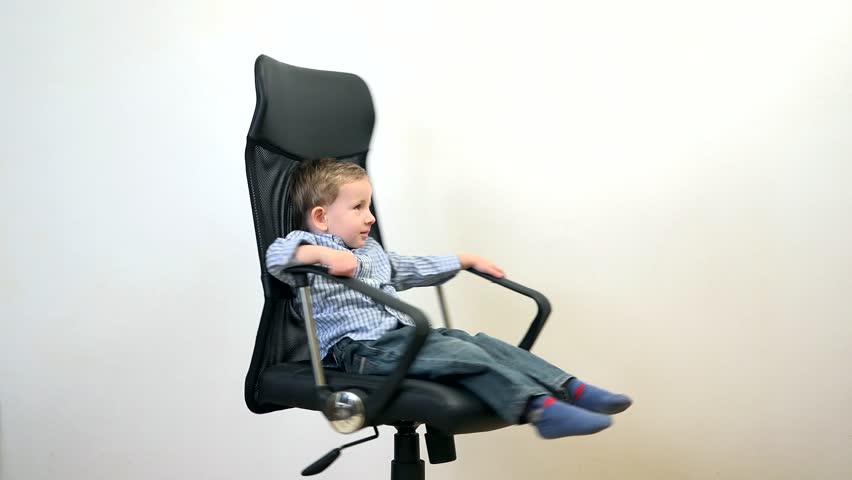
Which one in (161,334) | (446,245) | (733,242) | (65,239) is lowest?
(161,334)

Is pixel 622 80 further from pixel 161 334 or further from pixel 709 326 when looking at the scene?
pixel 161 334

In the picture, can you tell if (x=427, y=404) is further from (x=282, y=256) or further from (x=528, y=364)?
(x=282, y=256)

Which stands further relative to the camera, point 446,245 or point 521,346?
point 446,245

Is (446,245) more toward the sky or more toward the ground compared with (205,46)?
more toward the ground

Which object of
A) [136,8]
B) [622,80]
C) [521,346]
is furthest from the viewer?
[136,8]

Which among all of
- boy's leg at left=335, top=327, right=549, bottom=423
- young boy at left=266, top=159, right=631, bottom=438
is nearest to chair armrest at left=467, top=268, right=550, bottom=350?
young boy at left=266, top=159, right=631, bottom=438

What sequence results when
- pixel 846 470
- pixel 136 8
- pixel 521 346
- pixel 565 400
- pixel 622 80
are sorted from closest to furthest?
1. pixel 565 400
2. pixel 521 346
3. pixel 846 470
4. pixel 622 80
5. pixel 136 8

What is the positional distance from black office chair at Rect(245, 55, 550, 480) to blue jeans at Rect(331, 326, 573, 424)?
32 millimetres

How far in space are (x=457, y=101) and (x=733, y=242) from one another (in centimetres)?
90

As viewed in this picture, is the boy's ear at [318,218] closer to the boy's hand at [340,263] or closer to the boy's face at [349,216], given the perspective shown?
the boy's face at [349,216]

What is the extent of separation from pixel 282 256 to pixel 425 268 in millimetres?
448

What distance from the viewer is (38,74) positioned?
2.62 m

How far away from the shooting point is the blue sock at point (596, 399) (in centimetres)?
160

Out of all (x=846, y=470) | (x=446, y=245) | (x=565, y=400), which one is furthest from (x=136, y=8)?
(x=846, y=470)
